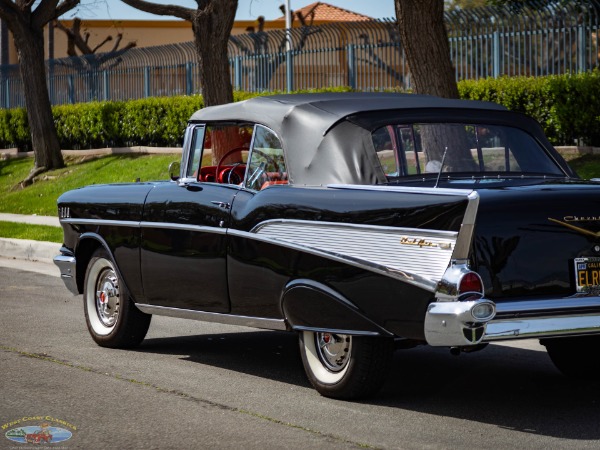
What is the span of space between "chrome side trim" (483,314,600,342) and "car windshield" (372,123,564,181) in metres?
1.25

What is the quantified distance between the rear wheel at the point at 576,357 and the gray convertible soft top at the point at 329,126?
1598mm

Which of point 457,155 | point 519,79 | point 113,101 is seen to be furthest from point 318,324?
point 113,101

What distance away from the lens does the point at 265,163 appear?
791cm

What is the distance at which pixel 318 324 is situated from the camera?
23.2ft

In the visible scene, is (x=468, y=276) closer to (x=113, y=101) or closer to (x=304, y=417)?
Answer: (x=304, y=417)

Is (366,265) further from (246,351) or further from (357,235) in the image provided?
(246,351)

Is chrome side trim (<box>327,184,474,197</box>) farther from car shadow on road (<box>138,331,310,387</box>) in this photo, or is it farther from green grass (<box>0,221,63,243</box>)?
green grass (<box>0,221,63,243</box>)

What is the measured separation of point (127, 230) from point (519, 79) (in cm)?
1271

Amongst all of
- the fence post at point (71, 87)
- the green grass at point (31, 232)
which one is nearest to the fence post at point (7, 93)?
the fence post at point (71, 87)

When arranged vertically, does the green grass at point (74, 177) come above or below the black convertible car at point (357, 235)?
below

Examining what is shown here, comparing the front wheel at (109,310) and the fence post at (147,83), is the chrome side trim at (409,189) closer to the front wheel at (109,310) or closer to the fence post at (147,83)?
the front wheel at (109,310)

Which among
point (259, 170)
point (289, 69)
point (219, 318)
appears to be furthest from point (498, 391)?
point (289, 69)

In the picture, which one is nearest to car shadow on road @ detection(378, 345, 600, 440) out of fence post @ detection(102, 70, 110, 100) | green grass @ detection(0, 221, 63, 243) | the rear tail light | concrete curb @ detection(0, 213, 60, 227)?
the rear tail light

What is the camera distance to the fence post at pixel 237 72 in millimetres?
29078
